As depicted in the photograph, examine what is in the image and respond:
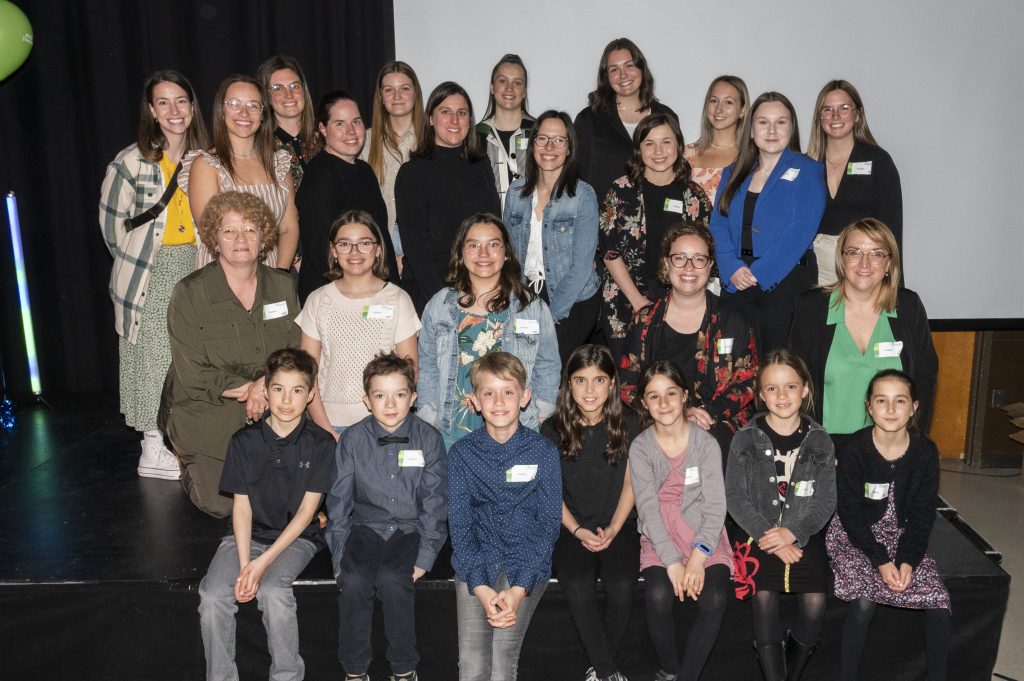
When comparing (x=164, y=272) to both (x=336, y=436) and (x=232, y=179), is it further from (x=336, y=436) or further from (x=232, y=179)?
(x=336, y=436)

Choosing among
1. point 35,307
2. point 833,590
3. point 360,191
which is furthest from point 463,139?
point 35,307

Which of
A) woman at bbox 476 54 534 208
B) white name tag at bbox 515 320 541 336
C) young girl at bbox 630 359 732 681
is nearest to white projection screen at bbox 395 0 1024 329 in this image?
woman at bbox 476 54 534 208

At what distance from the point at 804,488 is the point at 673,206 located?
1310mm

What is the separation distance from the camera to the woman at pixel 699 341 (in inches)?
125

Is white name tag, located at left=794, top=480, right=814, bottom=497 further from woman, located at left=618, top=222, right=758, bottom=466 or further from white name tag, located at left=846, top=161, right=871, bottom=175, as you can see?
white name tag, located at left=846, top=161, right=871, bottom=175

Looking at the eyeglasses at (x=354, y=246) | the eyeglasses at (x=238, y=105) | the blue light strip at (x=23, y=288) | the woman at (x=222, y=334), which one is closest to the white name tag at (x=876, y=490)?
the eyeglasses at (x=354, y=246)

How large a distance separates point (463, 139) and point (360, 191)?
0.50m

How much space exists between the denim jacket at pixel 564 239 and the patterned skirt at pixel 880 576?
138cm

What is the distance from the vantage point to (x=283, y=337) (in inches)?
130

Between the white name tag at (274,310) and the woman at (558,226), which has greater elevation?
the woman at (558,226)

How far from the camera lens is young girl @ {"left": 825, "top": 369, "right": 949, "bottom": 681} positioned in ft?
9.00

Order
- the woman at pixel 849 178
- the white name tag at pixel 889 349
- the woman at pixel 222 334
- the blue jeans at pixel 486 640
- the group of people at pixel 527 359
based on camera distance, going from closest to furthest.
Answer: the blue jeans at pixel 486 640, the group of people at pixel 527 359, the white name tag at pixel 889 349, the woman at pixel 222 334, the woman at pixel 849 178

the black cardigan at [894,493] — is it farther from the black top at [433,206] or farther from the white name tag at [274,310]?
the white name tag at [274,310]

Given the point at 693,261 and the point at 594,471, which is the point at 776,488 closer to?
the point at 594,471
